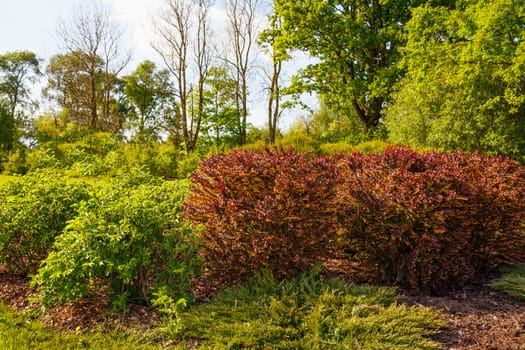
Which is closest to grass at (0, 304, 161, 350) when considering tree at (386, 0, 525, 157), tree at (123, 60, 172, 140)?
tree at (386, 0, 525, 157)

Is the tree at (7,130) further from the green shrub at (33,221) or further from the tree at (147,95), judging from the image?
the green shrub at (33,221)

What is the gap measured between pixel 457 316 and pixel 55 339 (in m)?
3.32

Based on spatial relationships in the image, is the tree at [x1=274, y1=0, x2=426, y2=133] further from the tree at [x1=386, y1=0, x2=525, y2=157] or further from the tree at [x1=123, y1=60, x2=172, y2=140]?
the tree at [x1=123, y1=60, x2=172, y2=140]

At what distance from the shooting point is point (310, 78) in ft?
60.3

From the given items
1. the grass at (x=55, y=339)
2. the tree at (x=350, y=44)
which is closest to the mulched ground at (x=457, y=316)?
the grass at (x=55, y=339)

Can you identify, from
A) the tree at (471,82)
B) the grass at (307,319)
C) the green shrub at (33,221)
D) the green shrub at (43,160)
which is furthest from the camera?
the green shrub at (43,160)

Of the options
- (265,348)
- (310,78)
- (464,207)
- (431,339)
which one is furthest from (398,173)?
(310,78)

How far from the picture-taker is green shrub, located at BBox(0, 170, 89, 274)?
4.05 metres

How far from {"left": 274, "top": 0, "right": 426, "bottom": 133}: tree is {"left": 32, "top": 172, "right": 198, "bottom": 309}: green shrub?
14016 millimetres

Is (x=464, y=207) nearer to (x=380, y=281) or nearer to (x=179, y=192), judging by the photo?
(x=380, y=281)

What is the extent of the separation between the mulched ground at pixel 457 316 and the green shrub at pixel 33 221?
388 mm

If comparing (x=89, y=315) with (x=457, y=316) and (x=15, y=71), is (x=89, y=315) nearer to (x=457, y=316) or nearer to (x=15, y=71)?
(x=457, y=316)

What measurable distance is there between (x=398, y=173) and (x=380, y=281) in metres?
1.12

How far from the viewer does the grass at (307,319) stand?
2795mm
